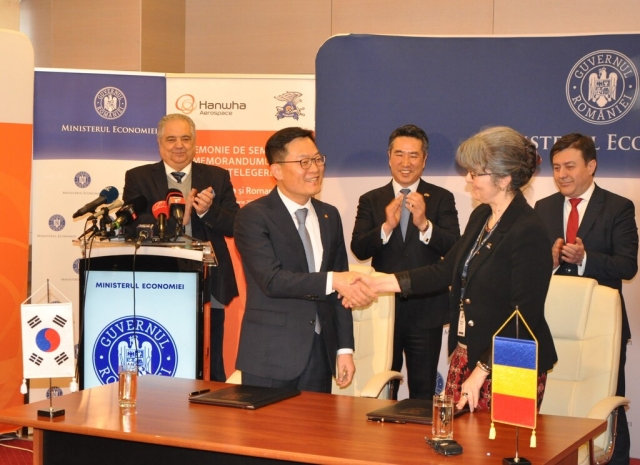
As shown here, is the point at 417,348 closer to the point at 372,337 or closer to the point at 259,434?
the point at 372,337

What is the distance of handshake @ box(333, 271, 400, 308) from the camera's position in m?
3.54

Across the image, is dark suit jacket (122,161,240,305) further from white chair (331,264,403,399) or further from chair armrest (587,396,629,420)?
chair armrest (587,396,629,420)

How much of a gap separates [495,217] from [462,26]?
437 cm

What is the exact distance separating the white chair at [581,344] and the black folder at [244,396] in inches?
46.6

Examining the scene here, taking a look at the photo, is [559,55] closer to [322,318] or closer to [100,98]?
[322,318]

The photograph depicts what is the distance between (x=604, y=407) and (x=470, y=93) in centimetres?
265

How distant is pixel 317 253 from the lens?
12.4 feet

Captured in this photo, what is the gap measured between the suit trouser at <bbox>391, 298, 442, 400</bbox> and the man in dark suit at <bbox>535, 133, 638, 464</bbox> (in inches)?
32.4

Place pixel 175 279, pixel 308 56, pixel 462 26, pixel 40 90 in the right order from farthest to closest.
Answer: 1. pixel 308 56
2. pixel 462 26
3. pixel 40 90
4. pixel 175 279

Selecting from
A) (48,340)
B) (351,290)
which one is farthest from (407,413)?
(48,340)

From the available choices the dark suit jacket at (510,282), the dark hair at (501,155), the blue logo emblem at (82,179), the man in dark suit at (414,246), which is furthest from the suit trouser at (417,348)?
the blue logo emblem at (82,179)

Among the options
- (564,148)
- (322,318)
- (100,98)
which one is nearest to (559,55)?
(564,148)

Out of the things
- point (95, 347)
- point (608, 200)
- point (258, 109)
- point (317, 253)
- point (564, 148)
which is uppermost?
point (258, 109)

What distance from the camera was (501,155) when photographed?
3.12m
